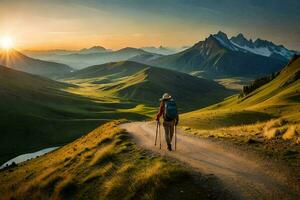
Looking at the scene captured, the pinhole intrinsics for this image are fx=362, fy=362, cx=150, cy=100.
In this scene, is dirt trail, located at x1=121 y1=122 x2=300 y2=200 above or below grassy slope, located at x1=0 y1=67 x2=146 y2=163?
above

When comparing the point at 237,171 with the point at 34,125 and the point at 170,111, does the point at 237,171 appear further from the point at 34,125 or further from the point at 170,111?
the point at 34,125

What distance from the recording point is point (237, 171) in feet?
57.3

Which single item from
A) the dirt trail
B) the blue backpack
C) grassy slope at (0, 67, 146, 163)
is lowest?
grassy slope at (0, 67, 146, 163)

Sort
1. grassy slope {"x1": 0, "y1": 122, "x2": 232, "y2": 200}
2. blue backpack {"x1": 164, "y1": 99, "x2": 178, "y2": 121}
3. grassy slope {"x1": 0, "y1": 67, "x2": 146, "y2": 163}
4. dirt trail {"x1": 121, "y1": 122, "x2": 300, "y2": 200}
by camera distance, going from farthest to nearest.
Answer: grassy slope {"x1": 0, "y1": 67, "x2": 146, "y2": 163}, blue backpack {"x1": 164, "y1": 99, "x2": 178, "y2": 121}, grassy slope {"x1": 0, "y1": 122, "x2": 232, "y2": 200}, dirt trail {"x1": 121, "y1": 122, "x2": 300, "y2": 200}

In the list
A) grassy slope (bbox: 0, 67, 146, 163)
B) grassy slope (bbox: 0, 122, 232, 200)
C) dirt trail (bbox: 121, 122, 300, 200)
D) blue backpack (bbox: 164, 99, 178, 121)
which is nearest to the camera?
dirt trail (bbox: 121, 122, 300, 200)

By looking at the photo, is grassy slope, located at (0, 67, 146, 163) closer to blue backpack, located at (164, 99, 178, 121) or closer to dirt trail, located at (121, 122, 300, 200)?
blue backpack, located at (164, 99, 178, 121)

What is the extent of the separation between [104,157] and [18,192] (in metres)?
8.28

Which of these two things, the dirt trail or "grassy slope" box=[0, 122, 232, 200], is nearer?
the dirt trail

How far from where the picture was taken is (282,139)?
24.5m

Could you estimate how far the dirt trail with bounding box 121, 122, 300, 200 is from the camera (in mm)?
14195

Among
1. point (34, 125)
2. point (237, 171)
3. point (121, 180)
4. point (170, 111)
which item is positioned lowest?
point (34, 125)

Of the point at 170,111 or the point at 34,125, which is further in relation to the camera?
the point at 34,125

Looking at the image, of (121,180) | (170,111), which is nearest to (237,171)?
(121,180)

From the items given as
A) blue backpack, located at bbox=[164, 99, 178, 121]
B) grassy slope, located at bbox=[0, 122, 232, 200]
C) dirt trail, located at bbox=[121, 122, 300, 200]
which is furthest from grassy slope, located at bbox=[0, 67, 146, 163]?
dirt trail, located at bbox=[121, 122, 300, 200]
